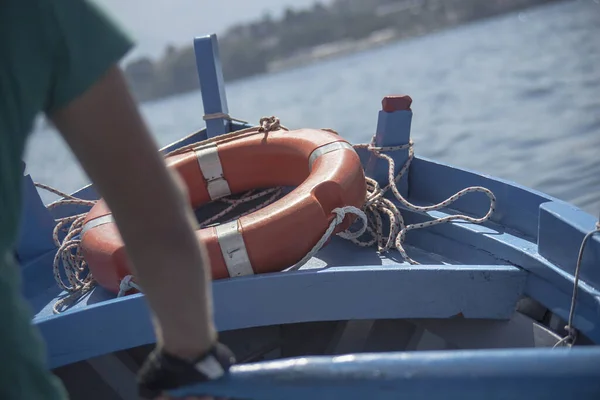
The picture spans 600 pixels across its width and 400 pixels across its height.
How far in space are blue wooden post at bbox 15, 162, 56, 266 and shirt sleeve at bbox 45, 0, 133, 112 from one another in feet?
5.56

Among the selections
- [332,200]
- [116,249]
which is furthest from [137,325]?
[332,200]

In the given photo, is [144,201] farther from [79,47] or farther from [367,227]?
[367,227]

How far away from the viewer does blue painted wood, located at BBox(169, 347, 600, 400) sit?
853 millimetres

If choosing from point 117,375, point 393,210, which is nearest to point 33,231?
point 117,375

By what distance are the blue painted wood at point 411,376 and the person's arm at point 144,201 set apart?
0.18 meters

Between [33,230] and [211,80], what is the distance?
104 cm

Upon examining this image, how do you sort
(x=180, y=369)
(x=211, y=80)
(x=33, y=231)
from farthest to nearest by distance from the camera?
(x=211, y=80), (x=33, y=231), (x=180, y=369)

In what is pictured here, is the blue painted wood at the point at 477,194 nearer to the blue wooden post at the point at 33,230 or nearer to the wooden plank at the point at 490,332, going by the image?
the wooden plank at the point at 490,332

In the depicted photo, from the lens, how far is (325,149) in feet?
7.00

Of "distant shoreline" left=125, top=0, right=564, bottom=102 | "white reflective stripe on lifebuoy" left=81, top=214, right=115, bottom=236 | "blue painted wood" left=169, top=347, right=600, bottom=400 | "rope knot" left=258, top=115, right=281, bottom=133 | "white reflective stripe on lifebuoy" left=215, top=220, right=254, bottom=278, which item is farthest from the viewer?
"distant shoreline" left=125, top=0, right=564, bottom=102

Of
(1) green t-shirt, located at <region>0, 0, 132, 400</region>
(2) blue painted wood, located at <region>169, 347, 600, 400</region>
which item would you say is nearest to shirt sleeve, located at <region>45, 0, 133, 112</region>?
(1) green t-shirt, located at <region>0, 0, 132, 400</region>

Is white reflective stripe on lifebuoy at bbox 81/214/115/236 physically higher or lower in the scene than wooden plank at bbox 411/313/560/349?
higher

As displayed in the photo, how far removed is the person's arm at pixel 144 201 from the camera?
0.61 meters

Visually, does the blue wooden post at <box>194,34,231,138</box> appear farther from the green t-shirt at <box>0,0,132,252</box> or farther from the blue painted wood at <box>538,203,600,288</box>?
the green t-shirt at <box>0,0,132,252</box>
